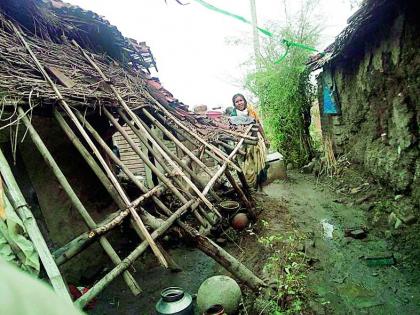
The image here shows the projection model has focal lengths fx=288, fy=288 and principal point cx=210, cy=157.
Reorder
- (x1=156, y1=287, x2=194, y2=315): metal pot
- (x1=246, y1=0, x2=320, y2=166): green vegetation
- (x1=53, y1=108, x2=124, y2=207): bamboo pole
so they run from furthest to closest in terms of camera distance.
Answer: (x1=246, y1=0, x2=320, y2=166): green vegetation
(x1=53, y1=108, x2=124, y2=207): bamboo pole
(x1=156, y1=287, x2=194, y2=315): metal pot

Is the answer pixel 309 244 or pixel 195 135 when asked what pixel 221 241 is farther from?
pixel 195 135

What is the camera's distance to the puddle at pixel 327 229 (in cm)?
560

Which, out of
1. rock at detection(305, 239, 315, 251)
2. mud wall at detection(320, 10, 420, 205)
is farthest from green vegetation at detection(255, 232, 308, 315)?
mud wall at detection(320, 10, 420, 205)

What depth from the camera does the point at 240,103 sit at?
28.7 feet

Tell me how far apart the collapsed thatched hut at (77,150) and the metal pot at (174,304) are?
39cm

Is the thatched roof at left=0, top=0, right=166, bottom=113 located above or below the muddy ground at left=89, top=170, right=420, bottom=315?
above

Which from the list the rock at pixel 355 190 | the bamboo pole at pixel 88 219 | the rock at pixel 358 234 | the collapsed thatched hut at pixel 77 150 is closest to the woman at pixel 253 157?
the collapsed thatched hut at pixel 77 150

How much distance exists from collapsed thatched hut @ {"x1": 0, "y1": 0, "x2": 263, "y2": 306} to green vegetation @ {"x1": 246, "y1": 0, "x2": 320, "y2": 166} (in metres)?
4.81

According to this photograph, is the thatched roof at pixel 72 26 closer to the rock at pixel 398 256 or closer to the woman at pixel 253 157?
A: the woman at pixel 253 157

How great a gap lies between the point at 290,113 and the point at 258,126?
2514mm

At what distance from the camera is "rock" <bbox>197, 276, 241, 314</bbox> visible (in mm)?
3355

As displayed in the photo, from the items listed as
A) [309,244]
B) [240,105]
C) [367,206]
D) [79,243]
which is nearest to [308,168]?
[240,105]

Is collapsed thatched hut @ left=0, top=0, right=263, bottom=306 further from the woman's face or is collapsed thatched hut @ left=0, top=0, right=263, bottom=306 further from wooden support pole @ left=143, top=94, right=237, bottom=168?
the woman's face

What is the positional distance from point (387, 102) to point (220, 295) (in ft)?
16.9
